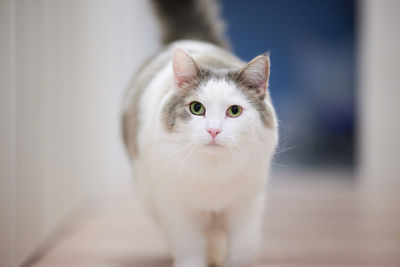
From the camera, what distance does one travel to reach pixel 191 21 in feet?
7.85

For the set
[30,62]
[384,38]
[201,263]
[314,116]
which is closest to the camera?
[201,263]

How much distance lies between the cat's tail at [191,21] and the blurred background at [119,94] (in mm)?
143

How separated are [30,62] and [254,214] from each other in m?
1.07

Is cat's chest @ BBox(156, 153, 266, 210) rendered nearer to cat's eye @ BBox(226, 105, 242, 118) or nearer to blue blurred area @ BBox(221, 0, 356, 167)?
cat's eye @ BBox(226, 105, 242, 118)

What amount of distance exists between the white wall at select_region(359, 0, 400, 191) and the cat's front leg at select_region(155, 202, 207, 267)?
2.83 meters

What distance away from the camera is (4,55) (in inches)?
55.3

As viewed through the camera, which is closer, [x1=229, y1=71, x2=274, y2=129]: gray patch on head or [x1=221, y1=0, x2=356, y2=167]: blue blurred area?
[x1=229, y1=71, x2=274, y2=129]: gray patch on head

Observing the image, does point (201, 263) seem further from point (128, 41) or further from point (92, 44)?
point (128, 41)

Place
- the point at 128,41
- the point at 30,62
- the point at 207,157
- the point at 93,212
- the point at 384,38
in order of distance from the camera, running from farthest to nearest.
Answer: the point at 384,38, the point at 128,41, the point at 93,212, the point at 30,62, the point at 207,157

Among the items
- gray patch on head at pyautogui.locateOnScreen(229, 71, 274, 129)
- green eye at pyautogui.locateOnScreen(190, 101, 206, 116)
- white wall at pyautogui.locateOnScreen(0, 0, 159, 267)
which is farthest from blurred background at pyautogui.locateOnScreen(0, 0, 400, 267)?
green eye at pyautogui.locateOnScreen(190, 101, 206, 116)

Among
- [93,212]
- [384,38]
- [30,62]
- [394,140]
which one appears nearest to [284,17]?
[384,38]

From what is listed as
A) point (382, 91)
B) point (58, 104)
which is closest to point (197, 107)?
point (58, 104)

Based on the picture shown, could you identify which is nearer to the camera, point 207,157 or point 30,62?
point 207,157

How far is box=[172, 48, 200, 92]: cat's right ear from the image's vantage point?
1419 millimetres
